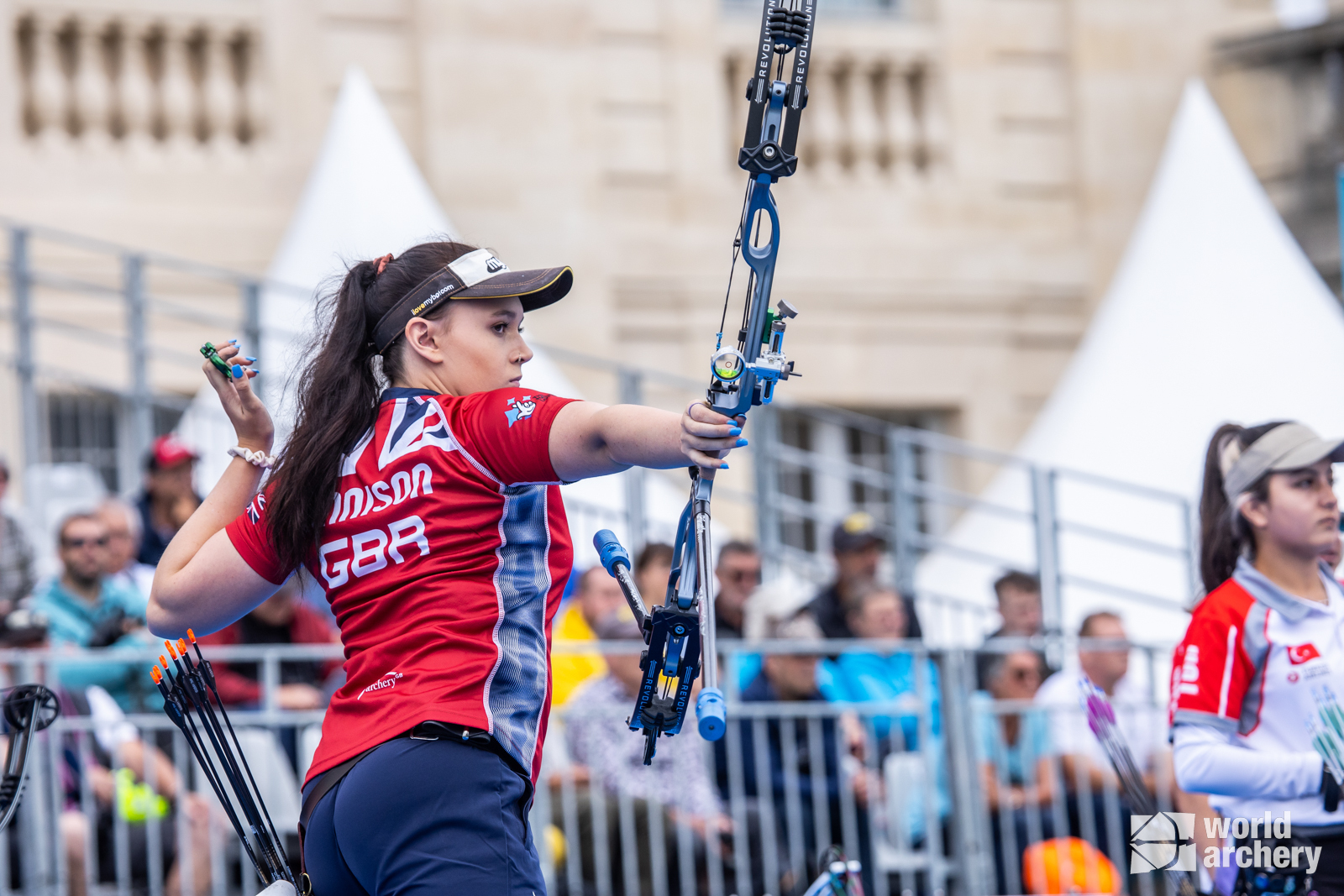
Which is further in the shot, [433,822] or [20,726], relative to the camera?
[20,726]

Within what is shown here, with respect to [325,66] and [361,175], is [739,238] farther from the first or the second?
[325,66]

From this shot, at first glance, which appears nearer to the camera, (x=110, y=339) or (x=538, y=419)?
(x=538, y=419)

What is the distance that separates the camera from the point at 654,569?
333 inches

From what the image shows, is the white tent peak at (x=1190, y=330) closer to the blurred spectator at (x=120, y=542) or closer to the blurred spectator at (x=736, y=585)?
the blurred spectator at (x=736, y=585)

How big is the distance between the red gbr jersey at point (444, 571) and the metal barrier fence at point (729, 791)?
392 cm

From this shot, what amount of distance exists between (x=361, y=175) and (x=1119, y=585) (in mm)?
5137

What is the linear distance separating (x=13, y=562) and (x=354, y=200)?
11.6 feet

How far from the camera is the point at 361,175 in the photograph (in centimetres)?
1099

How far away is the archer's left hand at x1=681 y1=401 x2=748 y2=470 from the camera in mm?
3057

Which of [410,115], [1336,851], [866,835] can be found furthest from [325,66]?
[1336,851]

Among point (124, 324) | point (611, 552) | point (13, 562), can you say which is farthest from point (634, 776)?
point (124, 324)

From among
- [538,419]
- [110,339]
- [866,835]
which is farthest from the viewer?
[110,339]

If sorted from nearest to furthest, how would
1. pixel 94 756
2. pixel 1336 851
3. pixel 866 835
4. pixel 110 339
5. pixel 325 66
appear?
pixel 1336 851 < pixel 94 756 < pixel 866 835 < pixel 110 339 < pixel 325 66

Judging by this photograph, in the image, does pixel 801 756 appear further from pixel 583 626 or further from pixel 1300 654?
pixel 1300 654
